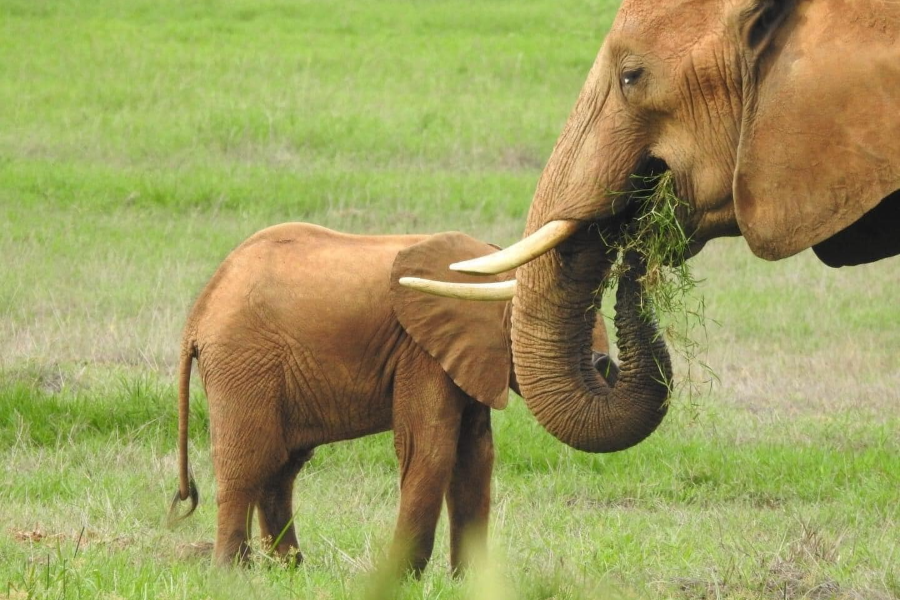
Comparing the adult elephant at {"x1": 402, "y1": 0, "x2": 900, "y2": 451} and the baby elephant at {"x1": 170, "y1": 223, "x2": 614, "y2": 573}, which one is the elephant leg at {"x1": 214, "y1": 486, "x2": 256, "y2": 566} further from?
the adult elephant at {"x1": 402, "y1": 0, "x2": 900, "y2": 451}

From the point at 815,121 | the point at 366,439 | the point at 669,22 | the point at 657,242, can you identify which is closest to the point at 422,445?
the point at 366,439

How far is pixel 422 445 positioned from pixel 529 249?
1931 mm

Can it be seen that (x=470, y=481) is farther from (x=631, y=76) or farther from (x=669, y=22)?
(x=669, y=22)

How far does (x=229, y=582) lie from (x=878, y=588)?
2248 millimetres

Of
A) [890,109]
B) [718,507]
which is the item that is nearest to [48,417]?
[718,507]

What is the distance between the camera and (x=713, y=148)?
357 cm

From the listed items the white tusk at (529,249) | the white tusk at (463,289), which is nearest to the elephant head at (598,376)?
the white tusk at (463,289)

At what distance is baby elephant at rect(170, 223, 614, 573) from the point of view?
5469 millimetres

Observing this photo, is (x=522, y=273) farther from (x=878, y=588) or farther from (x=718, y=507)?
(x=718, y=507)

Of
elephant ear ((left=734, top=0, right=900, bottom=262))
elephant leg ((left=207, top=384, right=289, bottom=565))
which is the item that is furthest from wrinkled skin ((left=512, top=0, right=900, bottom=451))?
elephant leg ((left=207, top=384, right=289, bottom=565))

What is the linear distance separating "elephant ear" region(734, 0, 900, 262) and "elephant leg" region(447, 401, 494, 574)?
246cm

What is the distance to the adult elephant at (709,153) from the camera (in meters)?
3.34

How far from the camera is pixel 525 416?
25.0ft

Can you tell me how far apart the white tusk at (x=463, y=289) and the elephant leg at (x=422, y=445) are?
4.66ft
